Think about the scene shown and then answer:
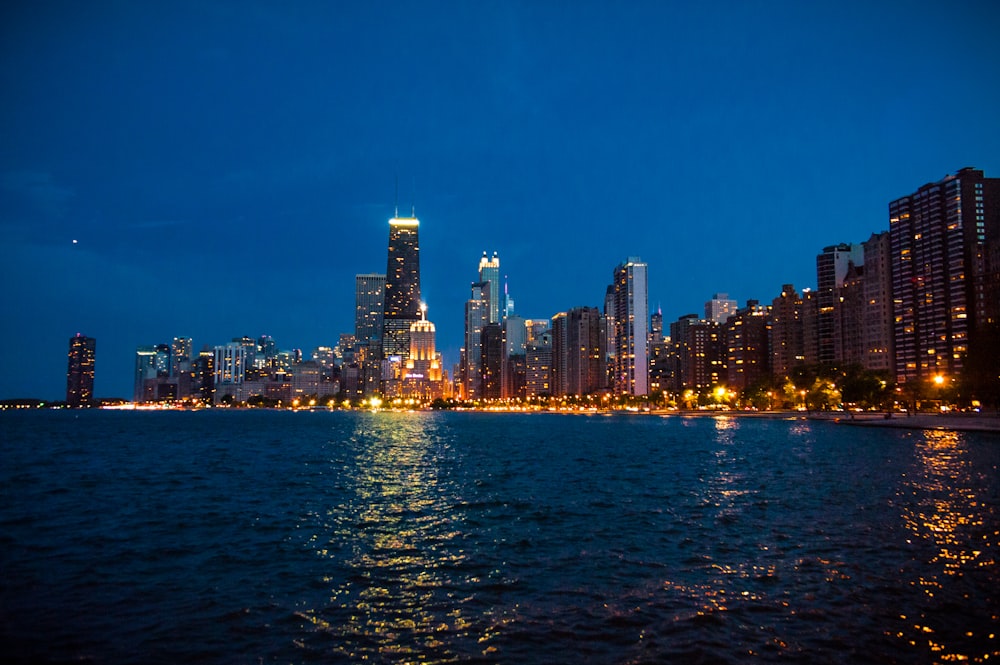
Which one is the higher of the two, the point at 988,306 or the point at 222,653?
the point at 988,306

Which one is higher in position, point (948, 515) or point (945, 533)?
point (945, 533)

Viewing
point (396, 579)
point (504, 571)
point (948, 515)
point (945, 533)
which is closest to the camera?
point (396, 579)

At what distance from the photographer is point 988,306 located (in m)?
198

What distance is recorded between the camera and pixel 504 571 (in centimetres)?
2059

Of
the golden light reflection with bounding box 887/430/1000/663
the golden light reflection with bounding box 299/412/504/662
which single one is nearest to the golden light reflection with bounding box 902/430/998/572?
the golden light reflection with bounding box 887/430/1000/663

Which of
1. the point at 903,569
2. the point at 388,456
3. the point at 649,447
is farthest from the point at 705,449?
the point at 903,569

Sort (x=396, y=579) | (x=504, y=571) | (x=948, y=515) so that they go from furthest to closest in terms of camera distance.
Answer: (x=948, y=515) → (x=504, y=571) → (x=396, y=579)

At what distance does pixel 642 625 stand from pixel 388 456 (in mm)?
55640

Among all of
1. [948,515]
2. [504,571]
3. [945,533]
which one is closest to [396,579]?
[504,571]

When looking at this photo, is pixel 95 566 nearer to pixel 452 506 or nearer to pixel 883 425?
pixel 452 506

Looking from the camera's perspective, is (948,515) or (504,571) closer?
(504,571)

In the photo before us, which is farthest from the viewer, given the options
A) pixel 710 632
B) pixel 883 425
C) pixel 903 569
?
pixel 883 425

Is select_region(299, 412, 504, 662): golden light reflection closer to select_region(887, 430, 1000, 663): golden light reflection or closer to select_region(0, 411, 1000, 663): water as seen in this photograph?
select_region(0, 411, 1000, 663): water

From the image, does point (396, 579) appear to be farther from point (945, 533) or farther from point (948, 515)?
point (948, 515)
